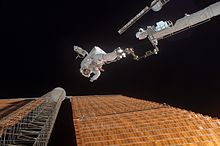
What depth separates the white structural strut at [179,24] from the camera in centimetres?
543

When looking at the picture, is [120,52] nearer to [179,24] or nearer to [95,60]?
[95,60]

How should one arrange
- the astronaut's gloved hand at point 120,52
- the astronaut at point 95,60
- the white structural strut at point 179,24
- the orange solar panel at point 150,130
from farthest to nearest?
the astronaut at point 95,60 < the astronaut's gloved hand at point 120,52 < the orange solar panel at point 150,130 < the white structural strut at point 179,24

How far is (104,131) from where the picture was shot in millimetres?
7645

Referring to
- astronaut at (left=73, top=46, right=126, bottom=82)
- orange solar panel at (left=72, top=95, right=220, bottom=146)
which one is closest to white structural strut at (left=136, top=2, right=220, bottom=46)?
astronaut at (left=73, top=46, right=126, bottom=82)

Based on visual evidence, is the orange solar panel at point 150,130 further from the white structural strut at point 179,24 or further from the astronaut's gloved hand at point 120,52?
the white structural strut at point 179,24

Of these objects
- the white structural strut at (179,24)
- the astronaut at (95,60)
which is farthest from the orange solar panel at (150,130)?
the white structural strut at (179,24)

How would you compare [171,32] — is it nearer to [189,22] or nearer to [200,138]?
[189,22]

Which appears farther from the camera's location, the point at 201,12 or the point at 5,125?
the point at 5,125

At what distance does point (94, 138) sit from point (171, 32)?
3136 millimetres

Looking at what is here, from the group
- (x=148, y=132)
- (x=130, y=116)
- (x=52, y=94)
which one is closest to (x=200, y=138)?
(x=148, y=132)

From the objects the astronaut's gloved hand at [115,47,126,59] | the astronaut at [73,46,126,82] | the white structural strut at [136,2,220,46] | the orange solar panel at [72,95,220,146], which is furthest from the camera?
the astronaut at [73,46,126,82]

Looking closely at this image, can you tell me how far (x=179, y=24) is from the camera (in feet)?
20.9

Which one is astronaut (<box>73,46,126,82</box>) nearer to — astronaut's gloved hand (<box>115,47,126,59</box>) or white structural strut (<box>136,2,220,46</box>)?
astronaut's gloved hand (<box>115,47,126,59</box>)

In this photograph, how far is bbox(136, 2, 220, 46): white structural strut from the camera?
5434mm
